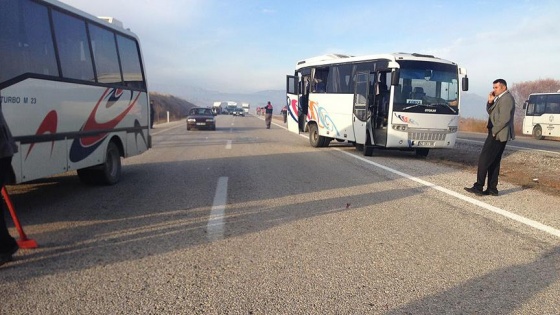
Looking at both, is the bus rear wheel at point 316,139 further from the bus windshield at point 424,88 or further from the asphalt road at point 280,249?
the asphalt road at point 280,249

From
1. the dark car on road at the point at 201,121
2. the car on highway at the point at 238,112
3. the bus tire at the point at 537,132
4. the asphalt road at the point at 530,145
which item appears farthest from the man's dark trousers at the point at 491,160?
the car on highway at the point at 238,112

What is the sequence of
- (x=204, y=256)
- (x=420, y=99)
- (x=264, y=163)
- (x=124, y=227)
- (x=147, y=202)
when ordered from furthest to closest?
(x=420, y=99) < (x=264, y=163) < (x=147, y=202) < (x=124, y=227) < (x=204, y=256)

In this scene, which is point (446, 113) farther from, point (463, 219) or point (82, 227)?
point (82, 227)

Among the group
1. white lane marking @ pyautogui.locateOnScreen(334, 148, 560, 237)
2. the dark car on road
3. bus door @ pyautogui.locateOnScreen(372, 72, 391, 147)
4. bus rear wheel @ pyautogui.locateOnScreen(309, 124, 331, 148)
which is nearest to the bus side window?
bus rear wheel @ pyautogui.locateOnScreen(309, 124, 331, 148)

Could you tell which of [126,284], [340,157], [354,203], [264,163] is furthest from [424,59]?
[126,284]

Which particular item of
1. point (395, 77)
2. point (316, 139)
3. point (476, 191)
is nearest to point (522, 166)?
point (395, 77)

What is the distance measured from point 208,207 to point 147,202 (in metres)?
1.06

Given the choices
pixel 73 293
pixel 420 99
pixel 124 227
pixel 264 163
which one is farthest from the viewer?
pixel 420 99

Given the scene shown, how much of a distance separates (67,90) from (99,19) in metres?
2.12

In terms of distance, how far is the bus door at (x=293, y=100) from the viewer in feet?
61.4

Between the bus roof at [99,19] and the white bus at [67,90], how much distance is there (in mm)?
20

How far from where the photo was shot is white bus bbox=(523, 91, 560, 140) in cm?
2741

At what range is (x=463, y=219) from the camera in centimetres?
625

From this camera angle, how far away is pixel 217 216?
6109mm
